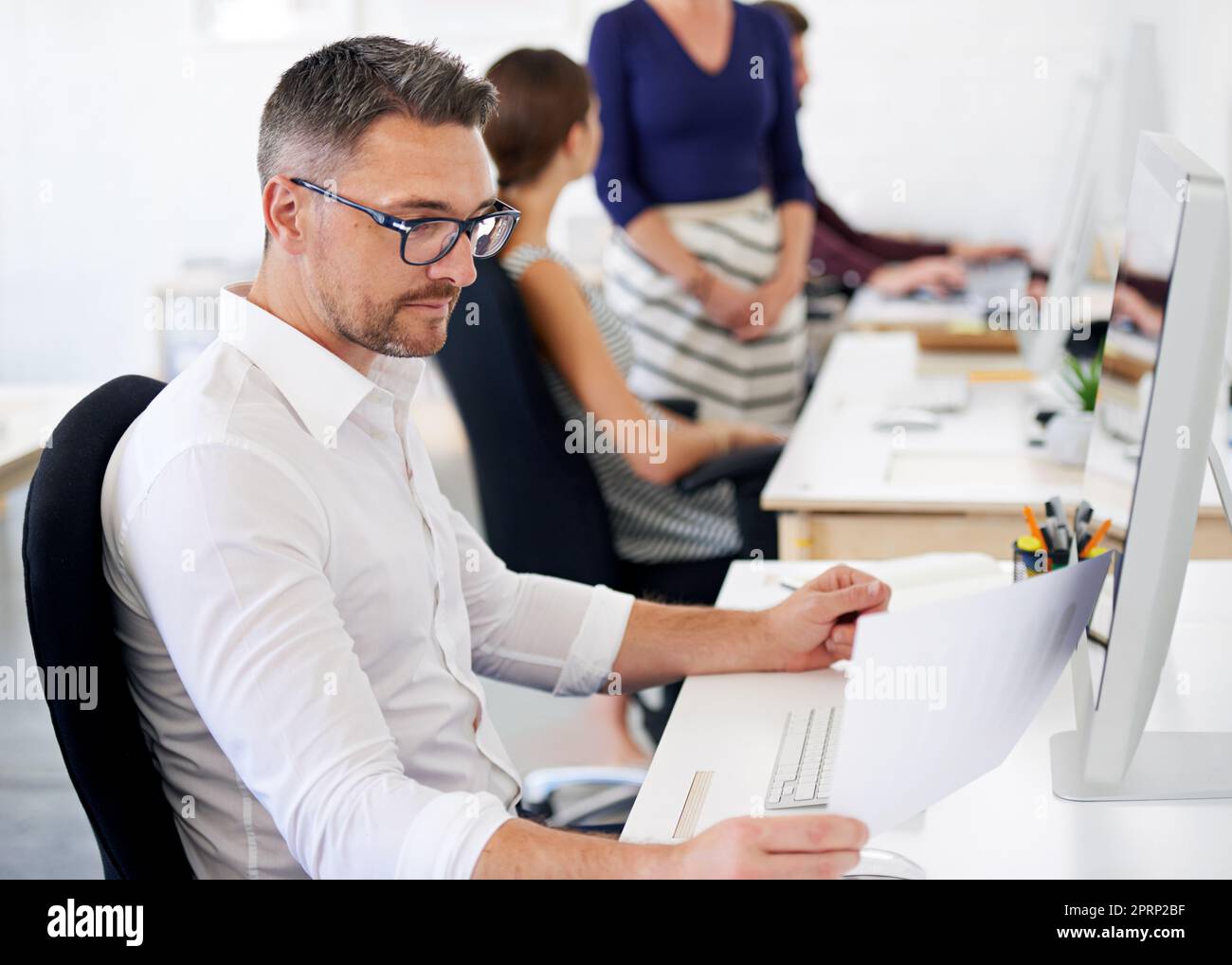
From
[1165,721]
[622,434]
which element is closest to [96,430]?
[1165,721]

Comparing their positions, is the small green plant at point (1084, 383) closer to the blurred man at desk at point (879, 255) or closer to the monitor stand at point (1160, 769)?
the monitor stand at point (1160, 769)

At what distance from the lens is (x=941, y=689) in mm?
875

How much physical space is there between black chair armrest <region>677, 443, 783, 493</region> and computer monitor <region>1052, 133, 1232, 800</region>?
0.91 metres

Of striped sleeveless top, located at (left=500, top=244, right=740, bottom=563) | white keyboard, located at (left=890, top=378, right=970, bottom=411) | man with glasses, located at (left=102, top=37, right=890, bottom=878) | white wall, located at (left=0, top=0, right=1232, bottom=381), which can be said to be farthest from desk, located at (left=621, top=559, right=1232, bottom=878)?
white wall, located at (left=0, top=0, right=1232, bottom=381)

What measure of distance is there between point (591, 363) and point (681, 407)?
0.50 m

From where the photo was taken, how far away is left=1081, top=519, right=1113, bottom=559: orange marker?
125 cm

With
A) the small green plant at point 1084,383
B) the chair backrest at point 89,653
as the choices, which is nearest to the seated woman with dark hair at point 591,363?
the small green plant at point 1084,383

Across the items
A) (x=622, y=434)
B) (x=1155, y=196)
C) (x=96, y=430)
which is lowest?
(x=622, y=434)

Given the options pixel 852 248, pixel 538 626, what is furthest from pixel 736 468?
pixel 852 248

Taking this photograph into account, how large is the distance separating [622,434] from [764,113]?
1031 millimetres

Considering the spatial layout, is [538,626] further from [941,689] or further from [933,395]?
[933,395]

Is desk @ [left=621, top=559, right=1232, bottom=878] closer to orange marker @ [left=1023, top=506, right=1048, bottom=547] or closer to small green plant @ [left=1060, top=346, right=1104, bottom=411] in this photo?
orange marker @ [left=1023, top=506, right=1048, bottom=547]
